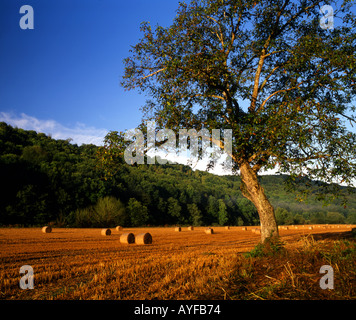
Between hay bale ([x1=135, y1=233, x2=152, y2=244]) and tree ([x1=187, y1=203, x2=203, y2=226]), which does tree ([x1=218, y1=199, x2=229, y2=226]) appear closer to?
tree ([x1=187, y1=203, x2=203, y2=226])

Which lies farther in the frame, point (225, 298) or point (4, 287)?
point (4, 287)

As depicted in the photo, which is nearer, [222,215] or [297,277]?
[297,277]

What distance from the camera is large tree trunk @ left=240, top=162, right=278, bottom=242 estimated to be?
11.6m

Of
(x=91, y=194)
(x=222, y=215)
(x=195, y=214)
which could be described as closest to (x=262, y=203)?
(x=91, y=194)

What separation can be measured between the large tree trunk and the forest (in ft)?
5.05

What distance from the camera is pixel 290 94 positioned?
12.9 meters

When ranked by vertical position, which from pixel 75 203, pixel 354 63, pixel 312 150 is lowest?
pixel 75 203

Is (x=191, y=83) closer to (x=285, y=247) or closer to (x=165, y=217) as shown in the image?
(x=285, y=247)

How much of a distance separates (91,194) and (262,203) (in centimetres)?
4917

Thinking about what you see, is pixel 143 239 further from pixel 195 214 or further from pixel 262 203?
pixel 195 214

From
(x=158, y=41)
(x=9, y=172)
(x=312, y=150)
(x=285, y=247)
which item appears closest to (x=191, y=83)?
(x=158, y=41)

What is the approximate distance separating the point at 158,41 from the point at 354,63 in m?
8.71

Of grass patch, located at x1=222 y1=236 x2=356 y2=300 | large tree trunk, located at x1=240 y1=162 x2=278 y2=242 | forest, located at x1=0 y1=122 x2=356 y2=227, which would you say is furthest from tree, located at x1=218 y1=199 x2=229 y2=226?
grass patch, located at x1=222 y1=236 x2=356 y2=300

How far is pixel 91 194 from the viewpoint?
54.8 m
